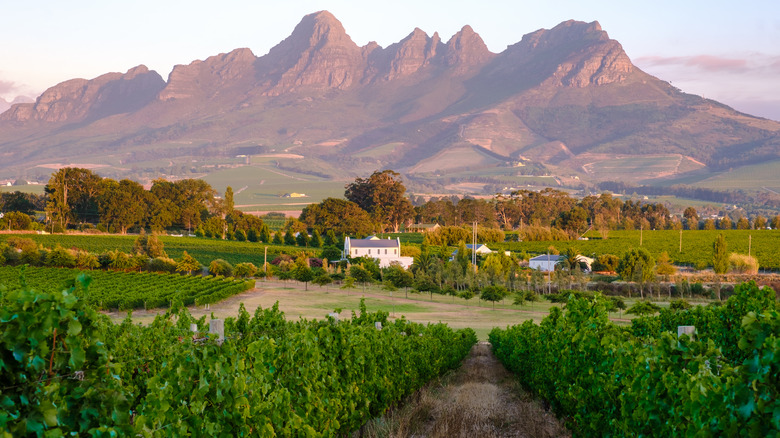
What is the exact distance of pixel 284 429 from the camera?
20.3 feet

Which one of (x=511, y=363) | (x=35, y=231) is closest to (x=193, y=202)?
(x=35, y=231)

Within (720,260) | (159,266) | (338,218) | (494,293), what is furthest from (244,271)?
(720,260)

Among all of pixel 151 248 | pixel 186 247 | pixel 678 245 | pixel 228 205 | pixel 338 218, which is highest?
pixel 228 205

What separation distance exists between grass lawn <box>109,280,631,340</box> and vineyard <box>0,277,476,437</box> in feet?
95.7

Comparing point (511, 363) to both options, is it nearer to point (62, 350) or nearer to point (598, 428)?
point (598, 428)

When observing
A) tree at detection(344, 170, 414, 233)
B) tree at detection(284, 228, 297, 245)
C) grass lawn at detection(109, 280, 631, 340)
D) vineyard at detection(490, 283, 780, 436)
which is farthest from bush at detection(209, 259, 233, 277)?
vineyard at detection(490, 283, 780, 436)

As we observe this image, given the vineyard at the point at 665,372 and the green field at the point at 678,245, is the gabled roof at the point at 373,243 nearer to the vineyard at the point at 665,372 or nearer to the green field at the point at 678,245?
the green field at the point at 678,245

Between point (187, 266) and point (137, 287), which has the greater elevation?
point (187, 266)

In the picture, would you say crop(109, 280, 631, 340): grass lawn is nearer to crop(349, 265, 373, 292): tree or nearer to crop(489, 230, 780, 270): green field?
crop(349, 265, 373, 292): tree

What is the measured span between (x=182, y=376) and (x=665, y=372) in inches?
148

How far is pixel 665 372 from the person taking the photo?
5.16m

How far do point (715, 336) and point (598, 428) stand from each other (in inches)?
197

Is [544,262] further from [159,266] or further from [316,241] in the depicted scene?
[159,266]

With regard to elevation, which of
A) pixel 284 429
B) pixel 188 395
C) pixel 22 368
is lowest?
pixel 284 429
